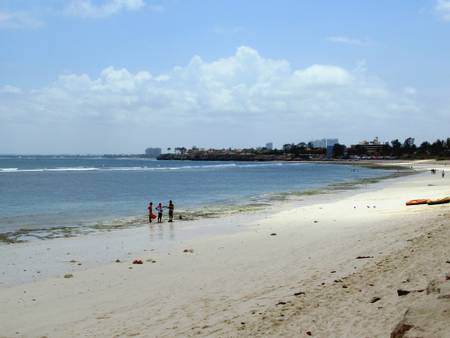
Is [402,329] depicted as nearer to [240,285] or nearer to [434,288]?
[434,288]

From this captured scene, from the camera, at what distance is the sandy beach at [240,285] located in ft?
25.6

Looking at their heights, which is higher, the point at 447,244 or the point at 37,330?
the point at 447,244

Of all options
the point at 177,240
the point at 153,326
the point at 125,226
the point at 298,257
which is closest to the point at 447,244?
the point at 298,257

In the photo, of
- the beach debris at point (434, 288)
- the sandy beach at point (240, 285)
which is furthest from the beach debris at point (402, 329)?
the beach debris at point (434, 288)

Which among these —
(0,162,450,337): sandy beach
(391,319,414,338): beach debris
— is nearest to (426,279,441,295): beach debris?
(0,162,450,337): sandy beach

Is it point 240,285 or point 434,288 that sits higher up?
point 434,288

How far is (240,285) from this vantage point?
11.5 m

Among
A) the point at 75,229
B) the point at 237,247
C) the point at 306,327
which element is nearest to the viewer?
the point at 306,327

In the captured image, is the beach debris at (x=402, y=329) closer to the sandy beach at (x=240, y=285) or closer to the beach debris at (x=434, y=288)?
the sandy beach at (x=240, y=285)

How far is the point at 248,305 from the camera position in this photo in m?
9.56

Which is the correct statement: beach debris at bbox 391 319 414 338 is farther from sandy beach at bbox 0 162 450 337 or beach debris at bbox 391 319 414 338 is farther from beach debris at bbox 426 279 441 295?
beach debris at bbox 426 279 441 295

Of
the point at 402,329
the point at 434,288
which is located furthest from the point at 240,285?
the point at 402,329

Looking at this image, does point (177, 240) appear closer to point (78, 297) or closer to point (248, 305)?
point (78, 297)

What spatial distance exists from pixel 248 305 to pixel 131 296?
9.89 ft
